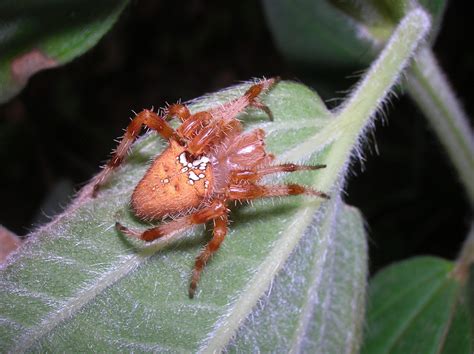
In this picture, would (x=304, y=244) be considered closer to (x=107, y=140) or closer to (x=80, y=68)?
(x=107, y=140)

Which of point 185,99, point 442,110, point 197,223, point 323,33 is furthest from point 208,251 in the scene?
point 185,99

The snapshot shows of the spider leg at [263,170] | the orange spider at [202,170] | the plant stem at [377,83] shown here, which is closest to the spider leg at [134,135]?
the orange spider at [202,170]

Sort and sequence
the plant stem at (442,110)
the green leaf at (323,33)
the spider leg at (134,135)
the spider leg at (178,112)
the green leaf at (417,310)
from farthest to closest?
the green leaf at (323,33) < the plant stem at (442,110) < the green leaf at (417,310) < the spider leg at (178,112) < the spider leg at (134,135)

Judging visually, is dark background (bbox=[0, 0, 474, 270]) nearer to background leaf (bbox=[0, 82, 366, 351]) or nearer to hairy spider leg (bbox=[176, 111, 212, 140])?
hairy spider leg (bbox=[176, 111, 212, 140])

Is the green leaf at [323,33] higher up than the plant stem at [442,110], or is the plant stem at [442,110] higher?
the green leaf at [323,33]

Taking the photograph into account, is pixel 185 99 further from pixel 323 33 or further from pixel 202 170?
pixel 202 170

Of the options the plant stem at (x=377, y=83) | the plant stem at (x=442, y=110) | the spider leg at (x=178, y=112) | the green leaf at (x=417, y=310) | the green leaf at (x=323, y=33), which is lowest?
the green leaf at (x=417, y=310)

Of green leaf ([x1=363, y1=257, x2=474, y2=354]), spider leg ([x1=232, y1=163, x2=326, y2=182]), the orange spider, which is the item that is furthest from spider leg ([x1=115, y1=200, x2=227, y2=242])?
green leaf ([x1=363, y1=257, x2=474, y2=354])

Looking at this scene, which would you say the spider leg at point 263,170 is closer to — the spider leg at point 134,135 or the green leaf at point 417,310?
the spider leg at point 134,135
